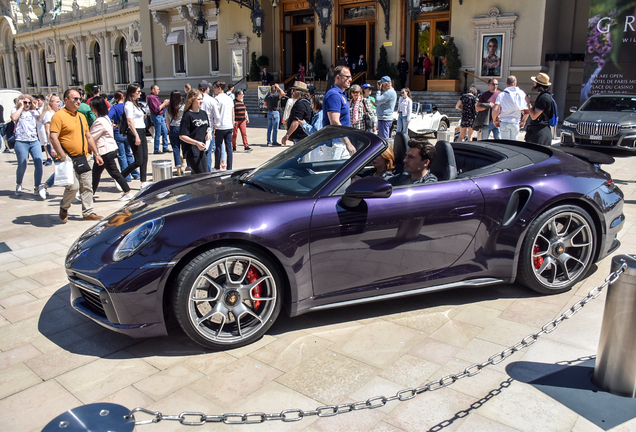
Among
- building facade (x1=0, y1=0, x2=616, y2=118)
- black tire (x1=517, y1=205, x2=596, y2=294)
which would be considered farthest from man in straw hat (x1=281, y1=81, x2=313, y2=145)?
building facade (x1=0, y1=0, x2=616, y2=118)

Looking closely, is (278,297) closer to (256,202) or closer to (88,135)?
(256,202)

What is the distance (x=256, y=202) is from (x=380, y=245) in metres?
0.92

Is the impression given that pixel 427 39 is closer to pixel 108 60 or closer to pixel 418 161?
pixel 418 161

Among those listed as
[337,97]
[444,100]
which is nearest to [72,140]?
[337,97]

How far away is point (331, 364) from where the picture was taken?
10.7 ft

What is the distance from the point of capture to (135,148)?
363 inches

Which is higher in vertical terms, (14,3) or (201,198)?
(14,3)

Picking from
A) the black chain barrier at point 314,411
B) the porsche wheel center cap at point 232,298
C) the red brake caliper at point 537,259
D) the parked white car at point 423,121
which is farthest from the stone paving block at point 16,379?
the parked white car at point 423,121

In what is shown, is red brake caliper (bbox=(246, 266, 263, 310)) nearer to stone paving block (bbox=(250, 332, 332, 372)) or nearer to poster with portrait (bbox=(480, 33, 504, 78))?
stone paving block (bbox=(250, 332, 332, 372))

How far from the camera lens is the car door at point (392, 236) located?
3496 millimetres

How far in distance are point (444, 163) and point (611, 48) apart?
55.9 feet

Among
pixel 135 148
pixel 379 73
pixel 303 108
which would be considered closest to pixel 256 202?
pixel 303 108

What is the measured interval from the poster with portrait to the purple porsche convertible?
17335mm

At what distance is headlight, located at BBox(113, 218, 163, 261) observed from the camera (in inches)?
130
